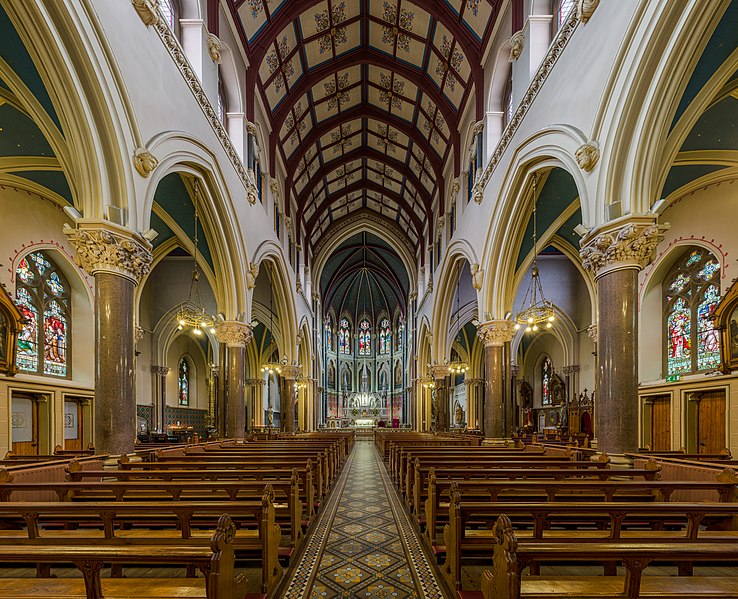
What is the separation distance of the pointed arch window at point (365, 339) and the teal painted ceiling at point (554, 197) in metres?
29.7

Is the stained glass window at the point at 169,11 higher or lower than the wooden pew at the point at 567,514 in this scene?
higher

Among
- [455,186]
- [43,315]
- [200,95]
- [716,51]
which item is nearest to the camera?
[716,51]

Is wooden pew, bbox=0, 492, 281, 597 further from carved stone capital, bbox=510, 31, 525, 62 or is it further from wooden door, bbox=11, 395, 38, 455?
carved stone capital, bbox=510, 31, 525, 62

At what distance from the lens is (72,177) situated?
21.9 feet

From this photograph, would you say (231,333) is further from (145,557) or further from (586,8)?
(145,557)

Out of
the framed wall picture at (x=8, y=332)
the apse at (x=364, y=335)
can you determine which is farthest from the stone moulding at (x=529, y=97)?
the apse at (x=364, y=335)

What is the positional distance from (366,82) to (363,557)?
56.3 ft

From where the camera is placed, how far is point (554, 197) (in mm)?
11070

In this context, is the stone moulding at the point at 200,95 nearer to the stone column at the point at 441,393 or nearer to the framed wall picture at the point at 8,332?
the framed wall picture at the point at 8,332

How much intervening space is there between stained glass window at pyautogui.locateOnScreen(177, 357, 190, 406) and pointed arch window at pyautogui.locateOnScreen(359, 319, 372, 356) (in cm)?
1999

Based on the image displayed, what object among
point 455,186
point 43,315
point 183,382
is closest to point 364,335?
point 183,382

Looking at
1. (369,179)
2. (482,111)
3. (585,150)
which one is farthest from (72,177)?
(369,179)

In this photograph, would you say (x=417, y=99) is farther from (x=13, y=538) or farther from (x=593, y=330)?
(x=13, y=538)

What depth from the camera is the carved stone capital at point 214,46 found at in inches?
403
